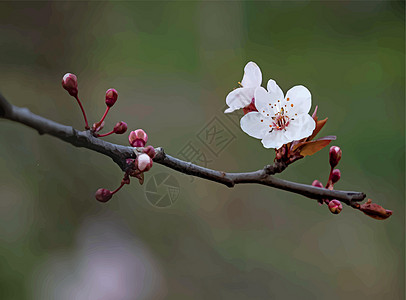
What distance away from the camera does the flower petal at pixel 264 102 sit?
1.23ft

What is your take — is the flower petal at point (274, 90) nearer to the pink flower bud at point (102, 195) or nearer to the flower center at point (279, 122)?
the flower center at point (279, 122)

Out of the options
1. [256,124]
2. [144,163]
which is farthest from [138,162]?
[256,124]

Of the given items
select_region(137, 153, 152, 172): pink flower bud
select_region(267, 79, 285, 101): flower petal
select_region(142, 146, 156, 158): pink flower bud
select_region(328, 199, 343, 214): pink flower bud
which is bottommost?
select_region(137, 153, 152, 172): pink flower bud

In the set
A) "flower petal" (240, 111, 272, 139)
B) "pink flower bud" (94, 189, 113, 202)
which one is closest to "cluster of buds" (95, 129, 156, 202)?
"pink flower bud" (94, 189, 113, 202)

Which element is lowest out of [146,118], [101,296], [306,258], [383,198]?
[101,296]

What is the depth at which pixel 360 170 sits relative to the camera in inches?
44.1

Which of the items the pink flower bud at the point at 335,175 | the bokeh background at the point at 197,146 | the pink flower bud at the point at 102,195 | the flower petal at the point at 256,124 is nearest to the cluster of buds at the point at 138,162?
the pink flower bud at the point at 102,195

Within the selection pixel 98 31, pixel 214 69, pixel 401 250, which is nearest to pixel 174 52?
pixel 214 69

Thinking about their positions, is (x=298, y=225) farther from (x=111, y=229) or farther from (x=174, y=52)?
(x=174, y=52)

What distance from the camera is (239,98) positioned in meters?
0.39

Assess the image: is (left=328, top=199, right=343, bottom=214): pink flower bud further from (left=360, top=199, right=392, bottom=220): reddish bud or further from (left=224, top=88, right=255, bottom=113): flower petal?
(left=224, top=88, right=255, bottom=113): flower petal

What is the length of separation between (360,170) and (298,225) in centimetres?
25

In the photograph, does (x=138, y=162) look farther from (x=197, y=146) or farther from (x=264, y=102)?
(x=197, y=146)

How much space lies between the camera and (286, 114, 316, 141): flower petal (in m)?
0.35
